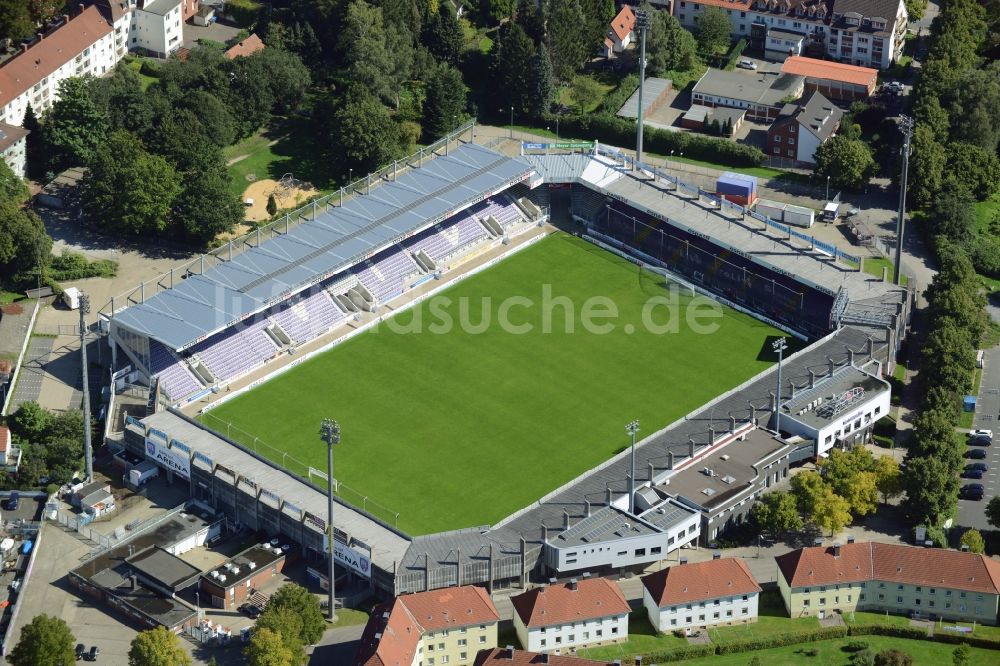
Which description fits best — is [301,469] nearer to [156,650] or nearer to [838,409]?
[156,650]

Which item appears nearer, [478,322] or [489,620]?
[489,620]

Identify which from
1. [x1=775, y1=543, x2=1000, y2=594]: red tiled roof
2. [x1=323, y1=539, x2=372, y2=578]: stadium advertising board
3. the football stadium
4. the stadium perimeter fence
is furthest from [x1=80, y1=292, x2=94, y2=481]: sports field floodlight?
[x1=775, y1=543, x2=1000, y2=594]: red tiled roof

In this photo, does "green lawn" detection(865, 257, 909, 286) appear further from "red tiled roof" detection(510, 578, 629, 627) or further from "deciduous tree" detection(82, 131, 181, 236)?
"deciduous tree" detection(82, 131, 181, 236)

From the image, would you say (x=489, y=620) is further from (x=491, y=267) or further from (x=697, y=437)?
(x=491, y=267)

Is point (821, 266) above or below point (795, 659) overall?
above

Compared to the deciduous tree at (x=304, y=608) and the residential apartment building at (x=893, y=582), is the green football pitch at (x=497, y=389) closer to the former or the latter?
the deciduous tree at (x=304, y=608)

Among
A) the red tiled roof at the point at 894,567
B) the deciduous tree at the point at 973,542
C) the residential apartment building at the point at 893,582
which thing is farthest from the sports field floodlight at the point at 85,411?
the deciduous tree at the point at 973,542

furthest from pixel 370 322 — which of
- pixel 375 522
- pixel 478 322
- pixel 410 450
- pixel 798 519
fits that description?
pixel 798 519

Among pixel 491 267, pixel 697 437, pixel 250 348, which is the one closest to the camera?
pixel 697 437
